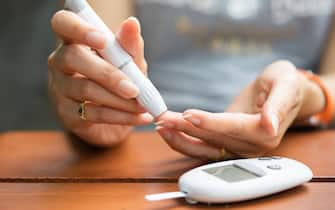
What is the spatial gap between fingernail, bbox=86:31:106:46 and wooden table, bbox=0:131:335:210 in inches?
5.3

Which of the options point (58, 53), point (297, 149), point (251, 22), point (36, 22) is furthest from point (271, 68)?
point (36, 22)

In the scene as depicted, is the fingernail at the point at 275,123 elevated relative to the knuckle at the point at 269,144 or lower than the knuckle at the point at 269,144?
elevated

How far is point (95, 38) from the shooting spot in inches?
21.9

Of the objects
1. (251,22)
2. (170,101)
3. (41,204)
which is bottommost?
(41,204)

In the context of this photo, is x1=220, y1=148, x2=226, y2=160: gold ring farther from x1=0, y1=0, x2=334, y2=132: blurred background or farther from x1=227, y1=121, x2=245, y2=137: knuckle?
x1=0, y1=0, x2=334, y2=132: blurred background

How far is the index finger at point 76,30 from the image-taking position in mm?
559

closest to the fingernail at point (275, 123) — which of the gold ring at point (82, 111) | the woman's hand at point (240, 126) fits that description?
the woman's hand at point (240, 126)

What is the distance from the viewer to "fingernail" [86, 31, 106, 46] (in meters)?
0.56

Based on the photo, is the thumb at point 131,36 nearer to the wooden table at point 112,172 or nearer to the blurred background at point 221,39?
the wooden table at point 112,172

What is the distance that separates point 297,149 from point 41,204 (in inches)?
12.5

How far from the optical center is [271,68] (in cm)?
72

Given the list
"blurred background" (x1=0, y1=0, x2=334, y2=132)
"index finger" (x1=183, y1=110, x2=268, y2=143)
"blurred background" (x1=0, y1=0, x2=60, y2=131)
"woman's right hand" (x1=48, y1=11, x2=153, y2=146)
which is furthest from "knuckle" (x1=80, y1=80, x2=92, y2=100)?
"blurred background" (x1=0, y1=0, x2=60, y2=131)

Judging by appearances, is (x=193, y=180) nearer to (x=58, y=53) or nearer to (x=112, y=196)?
(x=112, y=196)

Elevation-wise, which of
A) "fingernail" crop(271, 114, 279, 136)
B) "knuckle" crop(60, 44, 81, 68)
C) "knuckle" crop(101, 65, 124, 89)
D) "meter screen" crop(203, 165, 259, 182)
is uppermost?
"knuckle" crop(60, 44, 81, 68)
